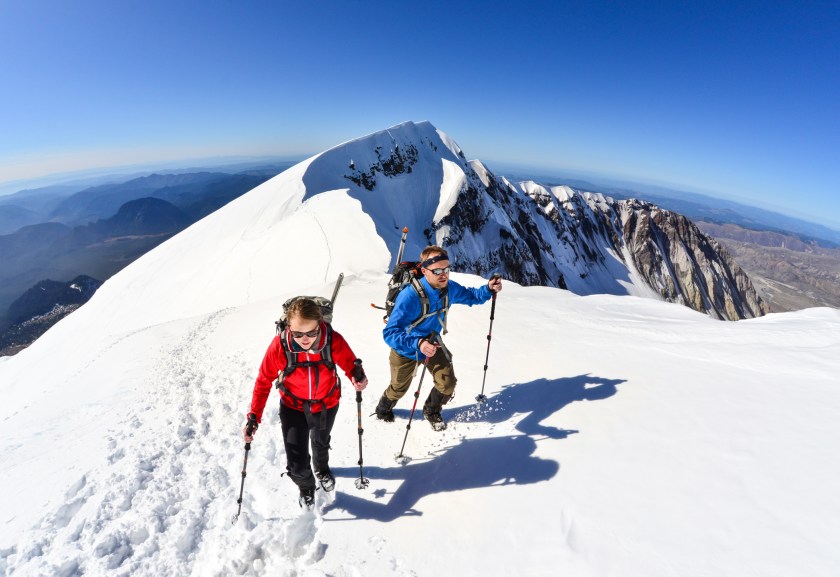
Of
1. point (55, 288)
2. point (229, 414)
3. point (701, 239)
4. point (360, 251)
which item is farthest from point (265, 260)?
point (55, 288)

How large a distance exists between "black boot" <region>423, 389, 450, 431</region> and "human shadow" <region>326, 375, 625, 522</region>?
433 mm

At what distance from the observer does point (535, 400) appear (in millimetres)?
7078

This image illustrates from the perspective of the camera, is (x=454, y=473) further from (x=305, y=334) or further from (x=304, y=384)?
(x=305, y=334)

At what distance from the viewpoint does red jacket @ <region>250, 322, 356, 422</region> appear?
4.67m

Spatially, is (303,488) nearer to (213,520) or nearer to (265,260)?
(213,520)

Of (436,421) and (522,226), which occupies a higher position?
(522,226)

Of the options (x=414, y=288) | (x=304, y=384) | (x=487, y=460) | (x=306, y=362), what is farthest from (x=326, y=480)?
(x=414, y=288)

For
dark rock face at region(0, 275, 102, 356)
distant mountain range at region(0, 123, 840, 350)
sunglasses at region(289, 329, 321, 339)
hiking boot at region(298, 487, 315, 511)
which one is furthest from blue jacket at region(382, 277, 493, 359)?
dark rock face at region(0, 275, 102, 356)

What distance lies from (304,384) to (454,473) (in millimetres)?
2627

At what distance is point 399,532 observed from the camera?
183 inches

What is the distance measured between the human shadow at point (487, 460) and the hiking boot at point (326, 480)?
18 cm

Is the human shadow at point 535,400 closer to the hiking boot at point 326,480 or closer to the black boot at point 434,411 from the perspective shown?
the black boot at point 434,411

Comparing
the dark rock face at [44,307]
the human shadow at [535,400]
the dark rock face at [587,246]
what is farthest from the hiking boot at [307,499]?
the dark rock face at [44,307]

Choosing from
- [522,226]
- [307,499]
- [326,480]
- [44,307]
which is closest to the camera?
[307,499]
